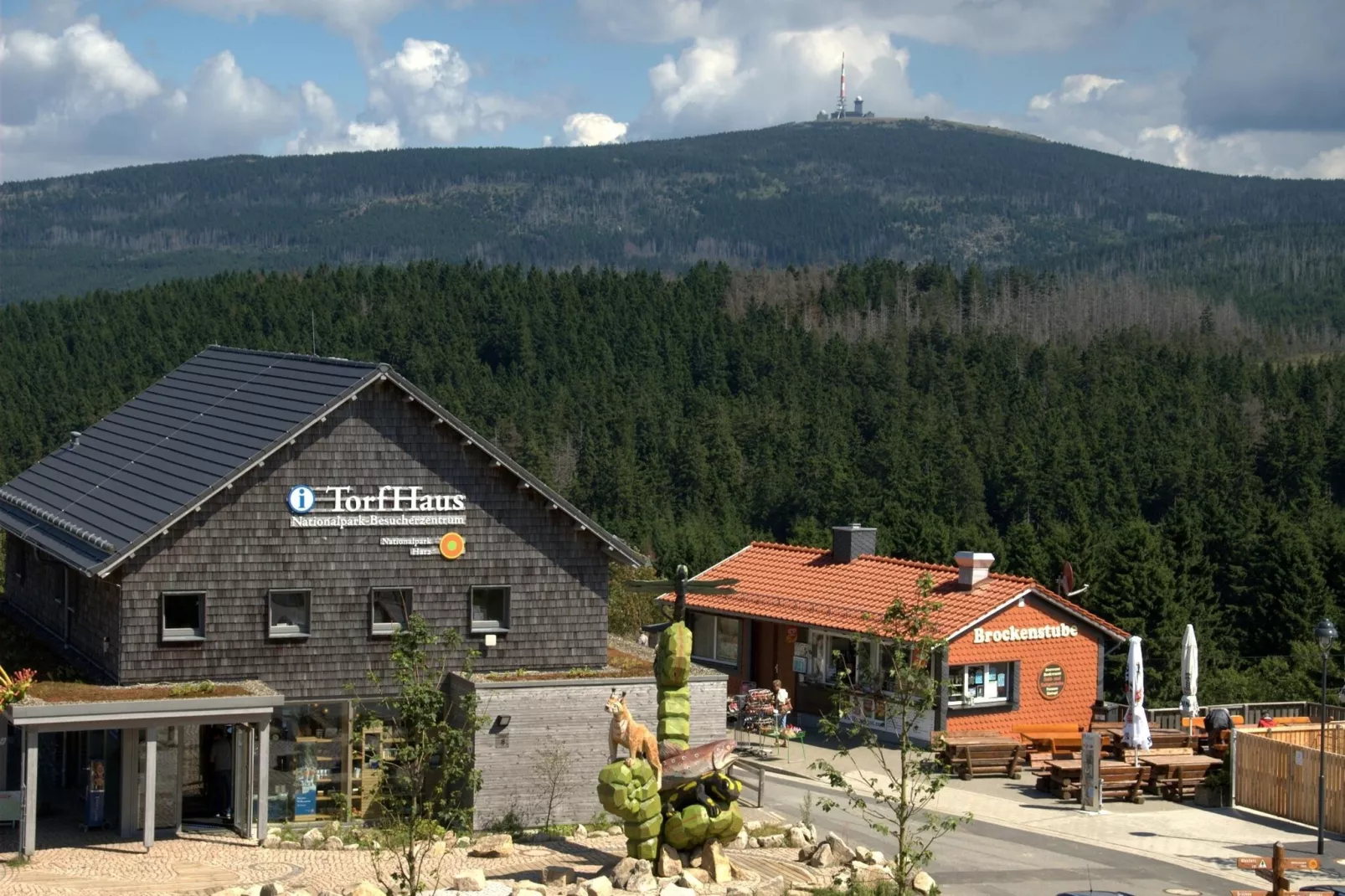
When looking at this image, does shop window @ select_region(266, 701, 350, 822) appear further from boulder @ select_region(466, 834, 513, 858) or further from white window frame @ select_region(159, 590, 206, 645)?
boulder @ select_region(466, 834, 513, 858)

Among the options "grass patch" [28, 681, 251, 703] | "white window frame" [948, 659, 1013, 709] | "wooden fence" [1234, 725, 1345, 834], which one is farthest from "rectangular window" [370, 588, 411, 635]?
"wooden fence" [1234, 725, 1345, 834]

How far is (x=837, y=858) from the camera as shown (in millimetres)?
Answer: 25922

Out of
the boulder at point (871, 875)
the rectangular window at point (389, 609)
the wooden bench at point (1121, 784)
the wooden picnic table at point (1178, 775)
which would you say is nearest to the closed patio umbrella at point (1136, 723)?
the wooden bench at point (1121, 784)

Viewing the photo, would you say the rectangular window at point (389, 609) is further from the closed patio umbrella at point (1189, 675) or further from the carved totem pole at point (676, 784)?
the closed patio umbrella at point (1189, 675)

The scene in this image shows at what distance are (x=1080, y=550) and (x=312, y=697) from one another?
37435 millimetres

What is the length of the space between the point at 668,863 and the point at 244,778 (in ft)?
23.0

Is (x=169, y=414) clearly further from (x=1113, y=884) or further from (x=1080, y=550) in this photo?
(x=1080, y=550)

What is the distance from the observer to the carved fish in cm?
2480

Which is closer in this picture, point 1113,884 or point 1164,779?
point 1113,884

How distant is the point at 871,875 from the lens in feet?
81.2

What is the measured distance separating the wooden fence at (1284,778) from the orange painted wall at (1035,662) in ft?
20.4

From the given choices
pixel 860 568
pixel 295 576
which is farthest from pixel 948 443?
pixel 295 576

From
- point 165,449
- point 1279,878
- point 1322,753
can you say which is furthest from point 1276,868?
point 165,449

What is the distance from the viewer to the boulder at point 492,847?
26.0 meters
